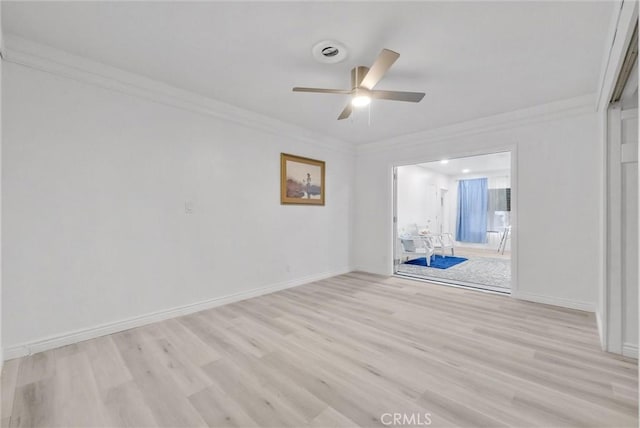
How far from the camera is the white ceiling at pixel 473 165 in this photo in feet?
21.9

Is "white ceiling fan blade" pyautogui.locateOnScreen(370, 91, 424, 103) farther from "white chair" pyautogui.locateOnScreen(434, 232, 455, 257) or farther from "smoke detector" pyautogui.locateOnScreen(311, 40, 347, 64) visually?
"white chair" pyautogui.locateOnScreen(434, 232, 455, 257)

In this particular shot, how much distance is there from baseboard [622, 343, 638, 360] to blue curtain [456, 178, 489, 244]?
7233mm

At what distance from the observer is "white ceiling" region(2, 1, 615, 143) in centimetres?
182

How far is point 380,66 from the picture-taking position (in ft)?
6.77

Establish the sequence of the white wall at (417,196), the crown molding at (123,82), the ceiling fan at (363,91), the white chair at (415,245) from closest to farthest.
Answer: the crown molding at (123,82) → the ceiling fan at (363,91) → the white chair at (415,245) → the white wall at (417,196)

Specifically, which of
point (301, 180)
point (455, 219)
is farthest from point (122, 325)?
point (455, 219)

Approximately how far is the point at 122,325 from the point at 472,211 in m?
9.49

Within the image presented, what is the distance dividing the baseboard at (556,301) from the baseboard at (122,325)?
3.13 metres

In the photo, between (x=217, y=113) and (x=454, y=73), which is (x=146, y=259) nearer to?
(x=217, y=113)

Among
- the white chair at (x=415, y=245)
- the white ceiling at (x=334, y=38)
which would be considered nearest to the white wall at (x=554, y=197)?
the white ceiling at (x=334, y=38)

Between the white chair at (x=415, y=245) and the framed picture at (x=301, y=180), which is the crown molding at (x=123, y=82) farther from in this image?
the white chair at (x=415, y=245)

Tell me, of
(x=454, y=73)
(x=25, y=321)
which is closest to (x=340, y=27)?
(x=454, y=73)

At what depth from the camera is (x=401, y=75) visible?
2.63 meters

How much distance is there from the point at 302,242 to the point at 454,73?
294 cm
